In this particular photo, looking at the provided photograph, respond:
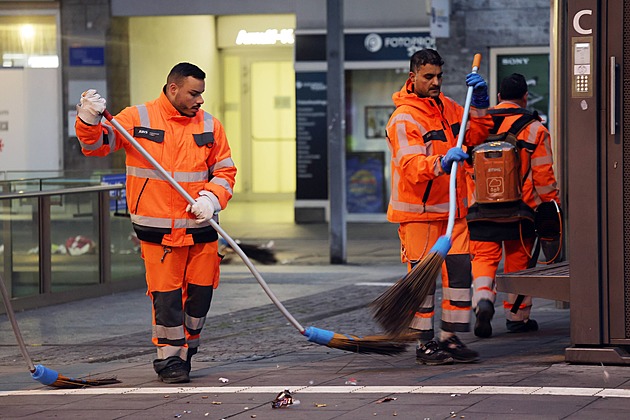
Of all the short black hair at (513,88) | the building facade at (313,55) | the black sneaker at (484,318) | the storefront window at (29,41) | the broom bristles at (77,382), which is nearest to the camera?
the broom bristles at (77,382)

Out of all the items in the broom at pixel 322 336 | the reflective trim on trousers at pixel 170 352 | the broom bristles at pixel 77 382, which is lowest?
the broom bristles at pixel 77 382

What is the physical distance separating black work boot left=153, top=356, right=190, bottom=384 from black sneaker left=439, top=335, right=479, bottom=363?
1.55 meters

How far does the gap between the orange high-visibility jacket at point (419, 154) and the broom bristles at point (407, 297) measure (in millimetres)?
428

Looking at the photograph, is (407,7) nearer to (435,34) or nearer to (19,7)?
(435,34)

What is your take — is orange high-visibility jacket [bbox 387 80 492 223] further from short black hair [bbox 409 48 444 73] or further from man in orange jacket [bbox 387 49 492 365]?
short black hair [bbox 409 48 444 73]

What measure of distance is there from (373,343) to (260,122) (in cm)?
1798

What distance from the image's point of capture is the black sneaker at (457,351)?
8.09 metres

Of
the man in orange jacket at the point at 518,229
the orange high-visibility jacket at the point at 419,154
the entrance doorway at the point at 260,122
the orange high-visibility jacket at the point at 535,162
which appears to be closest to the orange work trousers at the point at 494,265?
the man in orange jacket at the point at 518,229

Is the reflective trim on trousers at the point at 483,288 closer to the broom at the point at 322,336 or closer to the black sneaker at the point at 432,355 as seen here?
the black sneaker at the point at 432,355

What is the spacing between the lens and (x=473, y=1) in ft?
63.4

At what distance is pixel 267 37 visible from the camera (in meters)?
24.5

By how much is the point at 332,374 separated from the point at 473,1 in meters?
12.3

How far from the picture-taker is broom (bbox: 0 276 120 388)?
25.0 ft

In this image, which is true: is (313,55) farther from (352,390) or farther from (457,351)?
(352,390)
